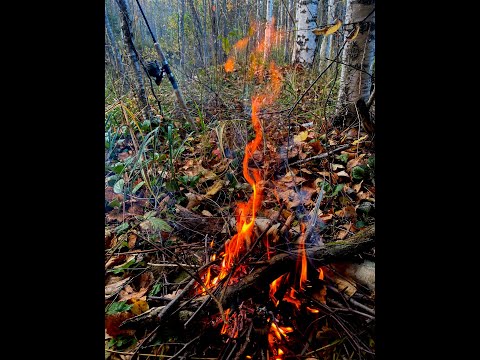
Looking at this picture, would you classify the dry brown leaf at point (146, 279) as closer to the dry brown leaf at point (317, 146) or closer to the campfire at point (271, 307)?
the campfire at point (271, 307)

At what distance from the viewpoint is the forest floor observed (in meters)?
1.21

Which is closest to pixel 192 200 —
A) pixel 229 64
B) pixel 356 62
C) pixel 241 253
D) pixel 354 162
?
pixel 241 253

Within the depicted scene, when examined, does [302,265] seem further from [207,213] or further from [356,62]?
[356,62]

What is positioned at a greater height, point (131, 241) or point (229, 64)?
point (229, 64)

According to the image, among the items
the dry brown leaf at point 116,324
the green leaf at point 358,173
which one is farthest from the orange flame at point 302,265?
the green leaf at point 358,173

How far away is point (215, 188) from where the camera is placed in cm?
231

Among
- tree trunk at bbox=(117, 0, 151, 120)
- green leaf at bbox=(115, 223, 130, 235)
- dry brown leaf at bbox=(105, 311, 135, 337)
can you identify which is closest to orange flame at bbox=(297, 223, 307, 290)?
dry brown leaf at bbox=(105, 311, 135, 337)

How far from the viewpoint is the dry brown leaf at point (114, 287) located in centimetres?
145

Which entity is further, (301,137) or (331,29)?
(301,137)

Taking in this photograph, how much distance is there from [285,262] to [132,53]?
3057 millimetres

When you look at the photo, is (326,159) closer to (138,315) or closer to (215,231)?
(215,231)

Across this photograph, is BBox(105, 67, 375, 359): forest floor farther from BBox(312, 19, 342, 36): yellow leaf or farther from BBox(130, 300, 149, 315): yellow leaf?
BBox(312, 19, 342, 36): yellow leaf
